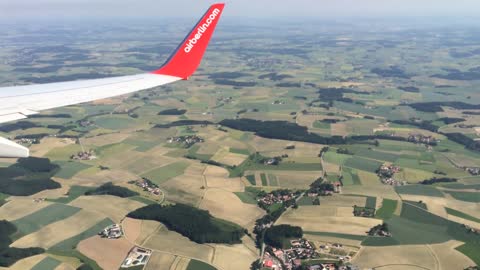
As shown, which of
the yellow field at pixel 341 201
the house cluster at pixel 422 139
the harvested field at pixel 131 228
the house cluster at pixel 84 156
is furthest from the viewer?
the house cluster at pixel 422 139

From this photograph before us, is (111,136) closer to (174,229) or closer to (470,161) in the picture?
(174,229)

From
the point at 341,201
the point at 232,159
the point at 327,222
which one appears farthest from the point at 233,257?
the point at 232,159

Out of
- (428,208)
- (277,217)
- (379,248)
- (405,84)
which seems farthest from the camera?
(405,84)

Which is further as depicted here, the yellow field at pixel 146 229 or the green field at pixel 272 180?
the green field at pixel 272 180

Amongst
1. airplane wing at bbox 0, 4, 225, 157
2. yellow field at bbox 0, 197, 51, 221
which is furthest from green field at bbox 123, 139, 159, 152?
airplane wing at bbox 0, 4, 225, 157

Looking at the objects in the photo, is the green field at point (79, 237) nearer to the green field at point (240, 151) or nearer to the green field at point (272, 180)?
the green field at point (272, 180)

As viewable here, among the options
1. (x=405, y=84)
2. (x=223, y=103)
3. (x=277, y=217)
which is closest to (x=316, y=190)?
(x=277, y=217)

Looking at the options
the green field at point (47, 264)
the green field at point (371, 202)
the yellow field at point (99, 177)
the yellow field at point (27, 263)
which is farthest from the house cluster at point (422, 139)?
the yellow field at point (27, 263)

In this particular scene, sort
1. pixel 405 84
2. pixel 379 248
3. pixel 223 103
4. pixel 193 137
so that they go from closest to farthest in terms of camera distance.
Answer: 1. pixel 379 248
2. pixel 193 137
3. pixel 223 103
4. pixel 405 84
